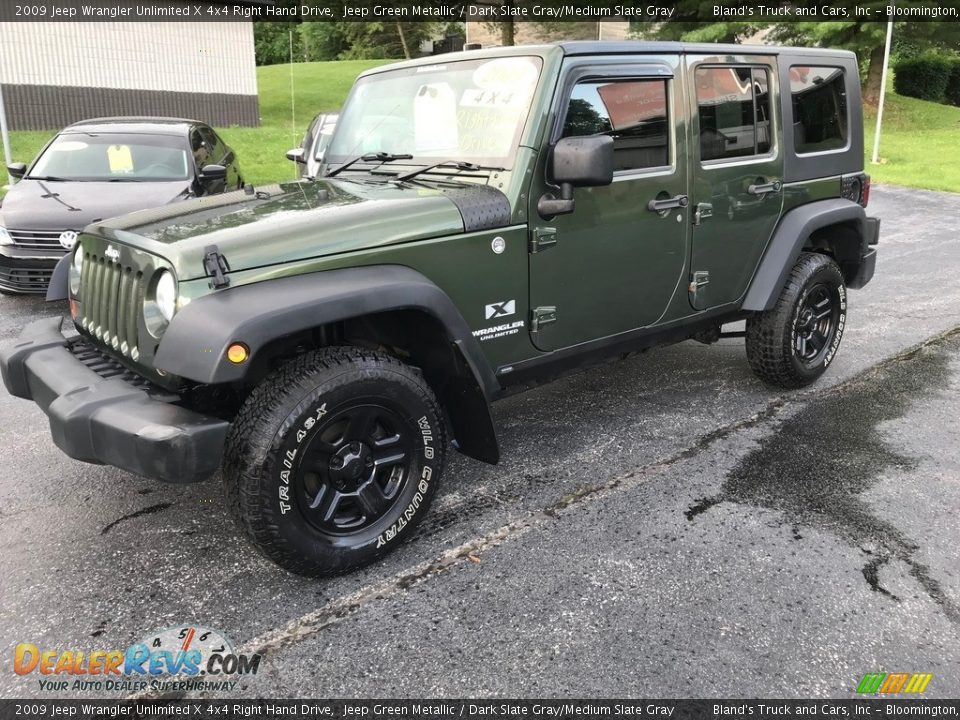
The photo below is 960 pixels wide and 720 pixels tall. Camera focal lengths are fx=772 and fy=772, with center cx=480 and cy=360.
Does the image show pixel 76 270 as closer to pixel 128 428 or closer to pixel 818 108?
pixel 128 428

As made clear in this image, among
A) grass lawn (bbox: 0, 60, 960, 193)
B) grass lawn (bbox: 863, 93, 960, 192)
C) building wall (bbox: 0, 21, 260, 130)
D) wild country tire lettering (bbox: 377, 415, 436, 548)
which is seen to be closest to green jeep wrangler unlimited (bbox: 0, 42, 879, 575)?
wild country tire lettering (bbox: 377, 415, 436, 548)

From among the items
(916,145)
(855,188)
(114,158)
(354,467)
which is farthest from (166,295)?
(916,145)

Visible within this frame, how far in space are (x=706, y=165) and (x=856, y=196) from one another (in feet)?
5.36

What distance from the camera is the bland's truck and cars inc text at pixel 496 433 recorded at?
243cm

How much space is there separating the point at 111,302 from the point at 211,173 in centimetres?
504

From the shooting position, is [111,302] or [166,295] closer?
[166,295]

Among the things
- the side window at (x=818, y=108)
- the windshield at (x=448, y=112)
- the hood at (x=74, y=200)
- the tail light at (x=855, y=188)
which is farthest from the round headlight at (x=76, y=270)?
the tail light at (x=855, y=188)

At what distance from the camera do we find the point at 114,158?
7766 millimetres

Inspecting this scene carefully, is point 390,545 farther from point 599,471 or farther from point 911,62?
point 911,62

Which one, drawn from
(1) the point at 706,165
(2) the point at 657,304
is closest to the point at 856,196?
(1) the point at 706,165

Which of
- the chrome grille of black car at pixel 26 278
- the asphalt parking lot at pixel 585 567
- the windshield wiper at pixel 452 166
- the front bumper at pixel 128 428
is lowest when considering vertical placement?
the asphalt parking lot at pixel 585 567

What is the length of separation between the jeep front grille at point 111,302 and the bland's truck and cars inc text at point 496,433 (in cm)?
2

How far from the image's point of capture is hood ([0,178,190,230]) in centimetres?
661

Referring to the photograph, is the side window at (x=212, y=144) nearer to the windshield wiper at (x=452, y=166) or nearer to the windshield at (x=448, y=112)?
the windshield at (x=448, y=112)
